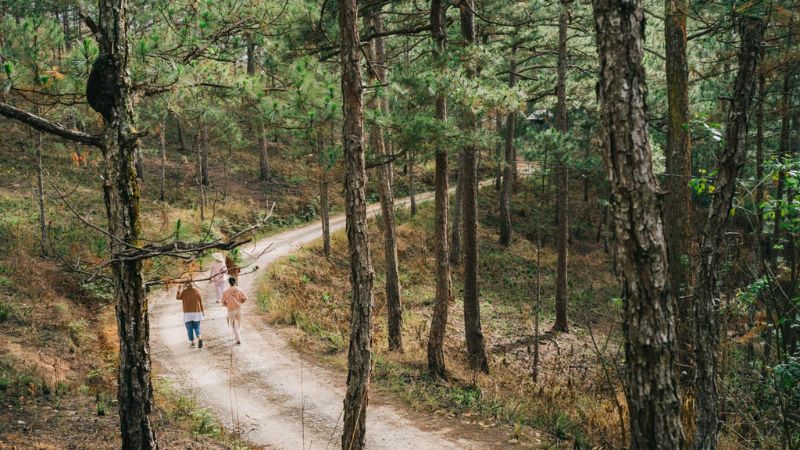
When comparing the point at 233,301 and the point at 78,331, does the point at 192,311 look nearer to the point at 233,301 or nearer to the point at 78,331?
the point at 233,301

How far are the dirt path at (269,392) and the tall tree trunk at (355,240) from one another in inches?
72.5

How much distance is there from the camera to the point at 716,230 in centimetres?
495

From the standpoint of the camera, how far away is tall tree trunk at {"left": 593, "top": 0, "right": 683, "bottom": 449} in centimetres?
354

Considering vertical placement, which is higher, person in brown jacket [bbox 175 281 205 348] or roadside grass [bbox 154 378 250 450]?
person in brown jacket [bbox 175 281 205 348]

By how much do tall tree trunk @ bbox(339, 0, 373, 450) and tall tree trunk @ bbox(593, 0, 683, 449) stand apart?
3336mm

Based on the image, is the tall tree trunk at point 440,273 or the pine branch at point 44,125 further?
the tall tree trunk at point 440,273

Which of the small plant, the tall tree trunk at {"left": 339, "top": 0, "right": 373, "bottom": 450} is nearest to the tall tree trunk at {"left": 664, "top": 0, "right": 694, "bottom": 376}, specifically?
the tall tree trunk at {"left": 339, "top": 0, "right": 373, "bottom": 450}

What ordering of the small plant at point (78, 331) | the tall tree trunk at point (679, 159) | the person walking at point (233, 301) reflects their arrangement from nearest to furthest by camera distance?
the tall tree trunk at point (679, 159)
the small plant at point (78, 331)
the person walking at point (233, 301)

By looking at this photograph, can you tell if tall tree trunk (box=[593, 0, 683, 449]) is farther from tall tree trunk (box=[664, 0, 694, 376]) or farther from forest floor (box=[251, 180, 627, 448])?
tall tree trunk (box=[664, 0, 694, 376])

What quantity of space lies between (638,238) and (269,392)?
8357mm

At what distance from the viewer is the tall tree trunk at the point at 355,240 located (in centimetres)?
629

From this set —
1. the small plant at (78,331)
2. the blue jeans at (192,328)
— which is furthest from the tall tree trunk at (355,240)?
the small plant at (78,331)

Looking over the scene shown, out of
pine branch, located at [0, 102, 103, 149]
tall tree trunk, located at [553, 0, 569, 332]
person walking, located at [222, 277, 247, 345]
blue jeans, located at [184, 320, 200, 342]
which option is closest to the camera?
pine branch, located at [0, 102, 103, 149]

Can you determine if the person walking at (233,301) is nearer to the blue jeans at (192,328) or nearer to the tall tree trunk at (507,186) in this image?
the blue jeans at (192,328)
